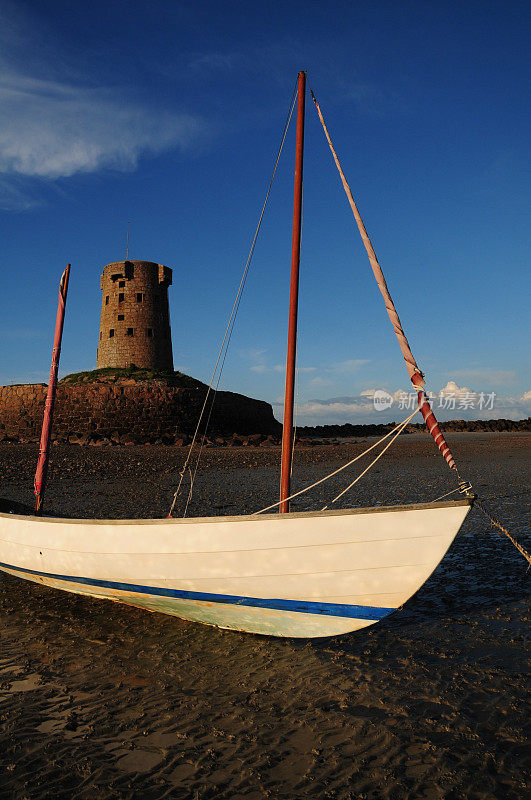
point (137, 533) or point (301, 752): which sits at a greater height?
point (137, 533)

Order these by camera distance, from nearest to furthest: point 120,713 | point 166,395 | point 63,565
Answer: point 120,713
point 63,565
point 166,395

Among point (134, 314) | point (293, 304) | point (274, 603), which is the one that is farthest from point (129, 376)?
point (274, 603)

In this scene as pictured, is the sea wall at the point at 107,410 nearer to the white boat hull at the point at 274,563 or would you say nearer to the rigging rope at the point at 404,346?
the white boat hull at the point at 274,563

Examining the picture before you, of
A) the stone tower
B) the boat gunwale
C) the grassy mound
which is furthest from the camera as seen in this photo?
the stone tower

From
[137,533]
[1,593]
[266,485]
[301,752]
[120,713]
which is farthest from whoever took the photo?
[266,485]

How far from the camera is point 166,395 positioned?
35344 mm

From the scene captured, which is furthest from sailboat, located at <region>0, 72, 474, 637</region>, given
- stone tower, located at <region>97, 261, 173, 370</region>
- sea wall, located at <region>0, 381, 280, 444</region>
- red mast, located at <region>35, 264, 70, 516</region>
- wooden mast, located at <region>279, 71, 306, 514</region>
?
stone tower, located at <region>97, 261, 173, 370</region>

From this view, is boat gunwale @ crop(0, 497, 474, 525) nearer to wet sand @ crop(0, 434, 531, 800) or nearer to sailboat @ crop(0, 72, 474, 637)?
sailboat @ crop(0, 72, 474, 637)

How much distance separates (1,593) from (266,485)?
9.62m

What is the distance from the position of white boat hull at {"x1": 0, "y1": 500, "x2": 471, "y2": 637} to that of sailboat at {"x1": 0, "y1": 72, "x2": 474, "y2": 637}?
0.04 ft

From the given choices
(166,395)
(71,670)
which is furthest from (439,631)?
(166,395)

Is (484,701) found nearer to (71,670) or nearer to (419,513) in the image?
(419,513)

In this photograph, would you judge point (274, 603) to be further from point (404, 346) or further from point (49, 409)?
point (49, 409)

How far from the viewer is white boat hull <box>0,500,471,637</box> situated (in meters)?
4.55
